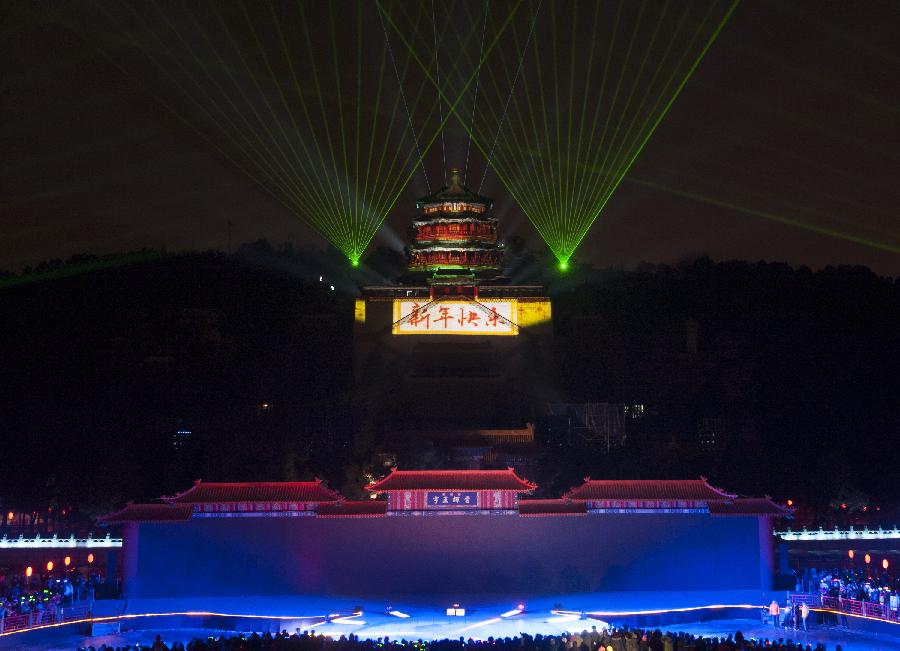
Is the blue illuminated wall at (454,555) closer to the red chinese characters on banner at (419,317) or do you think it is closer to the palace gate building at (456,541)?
the palace gate building at (456,541)

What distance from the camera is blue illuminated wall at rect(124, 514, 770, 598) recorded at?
27.4m

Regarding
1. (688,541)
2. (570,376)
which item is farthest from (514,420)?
(688,541)

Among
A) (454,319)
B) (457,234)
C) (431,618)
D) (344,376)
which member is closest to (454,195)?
(457,234)

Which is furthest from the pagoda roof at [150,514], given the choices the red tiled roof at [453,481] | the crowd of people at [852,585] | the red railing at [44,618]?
the crowd of people at [852,585]

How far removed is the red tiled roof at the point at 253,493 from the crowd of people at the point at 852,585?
42.4 feet

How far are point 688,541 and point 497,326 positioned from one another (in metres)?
20.5

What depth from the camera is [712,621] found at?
973 inches

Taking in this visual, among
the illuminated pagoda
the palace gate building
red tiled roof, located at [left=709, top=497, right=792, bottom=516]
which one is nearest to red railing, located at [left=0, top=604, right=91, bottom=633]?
the palace gate building

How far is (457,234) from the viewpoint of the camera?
49.4 metres

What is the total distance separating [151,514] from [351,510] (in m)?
5.39

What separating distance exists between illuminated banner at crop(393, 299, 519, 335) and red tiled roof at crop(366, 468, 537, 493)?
18.4 metres

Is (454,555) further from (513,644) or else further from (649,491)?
(513,644)

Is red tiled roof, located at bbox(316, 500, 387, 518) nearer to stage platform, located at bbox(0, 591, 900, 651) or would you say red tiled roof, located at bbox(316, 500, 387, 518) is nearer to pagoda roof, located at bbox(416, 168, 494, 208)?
stage platform, located at bbox(0, 591, 900, 651)

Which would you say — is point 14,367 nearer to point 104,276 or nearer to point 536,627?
point 104,276
